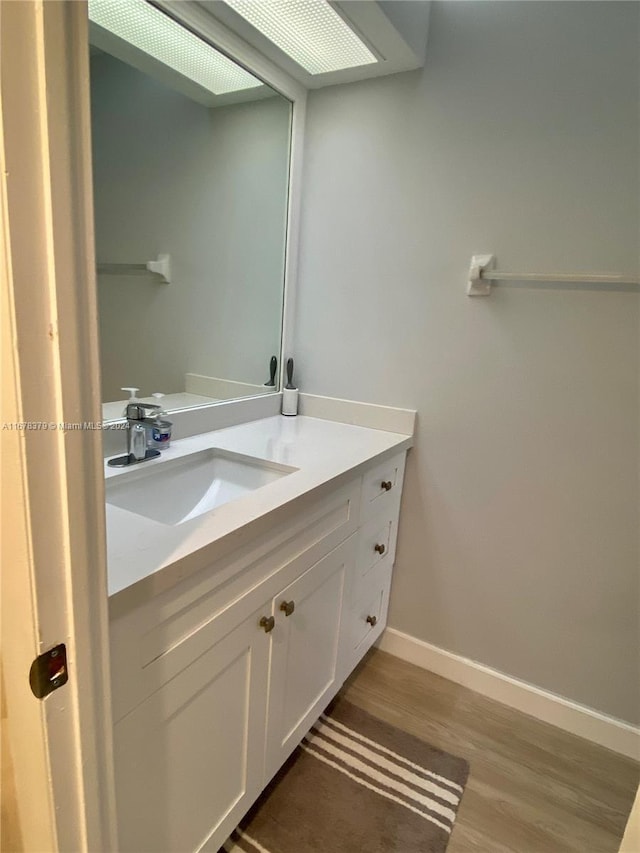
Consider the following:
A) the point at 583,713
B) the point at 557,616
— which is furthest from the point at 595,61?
the point at 583,713

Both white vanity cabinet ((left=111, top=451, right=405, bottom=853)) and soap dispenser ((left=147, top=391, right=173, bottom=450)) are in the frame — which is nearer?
white vanity cabinet ((left=111, top=451, right=405, bottom=853))

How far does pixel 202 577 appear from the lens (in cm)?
86

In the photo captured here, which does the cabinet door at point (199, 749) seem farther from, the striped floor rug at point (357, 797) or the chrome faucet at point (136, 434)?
the chrome faucet at point (136, 434)

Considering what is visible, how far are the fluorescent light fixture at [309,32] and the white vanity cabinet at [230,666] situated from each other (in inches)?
50.3

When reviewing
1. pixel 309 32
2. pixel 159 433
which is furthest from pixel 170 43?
pixel 159 433

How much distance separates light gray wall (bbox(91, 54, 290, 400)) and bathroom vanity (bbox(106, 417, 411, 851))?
0.34 metres

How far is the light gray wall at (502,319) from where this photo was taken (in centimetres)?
135

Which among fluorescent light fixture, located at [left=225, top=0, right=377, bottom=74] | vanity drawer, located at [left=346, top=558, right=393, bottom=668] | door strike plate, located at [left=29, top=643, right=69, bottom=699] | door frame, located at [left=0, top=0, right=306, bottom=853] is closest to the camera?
door frame, located at [left=0, top=0, right=306, bottom=853]

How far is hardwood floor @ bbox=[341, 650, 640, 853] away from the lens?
4.24ft

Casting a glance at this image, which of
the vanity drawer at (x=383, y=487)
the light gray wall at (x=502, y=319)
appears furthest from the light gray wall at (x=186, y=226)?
the vanity drawer at (x=383, y=487)

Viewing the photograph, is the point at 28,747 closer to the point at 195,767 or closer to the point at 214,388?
the point at 195,767

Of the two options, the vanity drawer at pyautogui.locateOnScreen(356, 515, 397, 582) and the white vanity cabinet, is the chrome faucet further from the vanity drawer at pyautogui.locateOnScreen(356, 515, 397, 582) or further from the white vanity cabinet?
the vanity drawer at pyautogui.locateOnScreen(356, 515, 397, 582)

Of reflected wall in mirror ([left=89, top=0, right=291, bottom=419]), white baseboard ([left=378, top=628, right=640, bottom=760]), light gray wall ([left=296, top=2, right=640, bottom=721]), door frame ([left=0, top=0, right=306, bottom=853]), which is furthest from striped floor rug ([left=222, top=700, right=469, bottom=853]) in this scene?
→ reflected wall in mirror ([left=89, top=0, right=291, bottom=419])

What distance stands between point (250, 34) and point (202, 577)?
1553 millimetres
